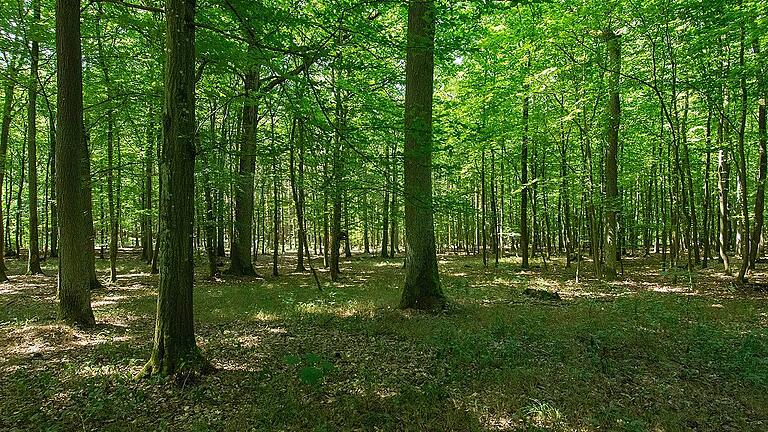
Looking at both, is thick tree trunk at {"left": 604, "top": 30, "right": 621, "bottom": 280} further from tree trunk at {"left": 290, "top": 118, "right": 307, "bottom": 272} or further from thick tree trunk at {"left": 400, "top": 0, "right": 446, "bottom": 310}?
tree trunk at {"left": 290, "top": 118, "right": 307, "bottom": 272}

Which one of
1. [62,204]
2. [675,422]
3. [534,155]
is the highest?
[534,155]

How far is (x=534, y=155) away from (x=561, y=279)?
776cm

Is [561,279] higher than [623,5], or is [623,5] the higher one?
[623,5]

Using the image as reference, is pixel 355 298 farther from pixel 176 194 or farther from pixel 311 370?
pixel 176 194

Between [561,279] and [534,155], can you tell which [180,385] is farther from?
[534,155]

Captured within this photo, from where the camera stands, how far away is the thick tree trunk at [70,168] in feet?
25.4

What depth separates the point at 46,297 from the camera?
454 inches

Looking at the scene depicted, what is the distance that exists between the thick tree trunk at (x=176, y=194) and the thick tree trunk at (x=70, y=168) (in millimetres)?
4003

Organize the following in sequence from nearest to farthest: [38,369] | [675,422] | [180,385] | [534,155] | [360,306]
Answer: [675,422]
[180,385]
[38,369]
[360,306]
[534,155]

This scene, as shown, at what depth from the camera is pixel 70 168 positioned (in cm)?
793

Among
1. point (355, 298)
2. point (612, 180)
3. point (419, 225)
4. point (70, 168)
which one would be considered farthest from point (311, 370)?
point (612, 180)

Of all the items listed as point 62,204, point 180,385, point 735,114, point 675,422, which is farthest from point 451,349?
point 735,114

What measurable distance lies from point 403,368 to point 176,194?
4.10 m

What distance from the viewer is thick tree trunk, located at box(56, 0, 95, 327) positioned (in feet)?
25.4
